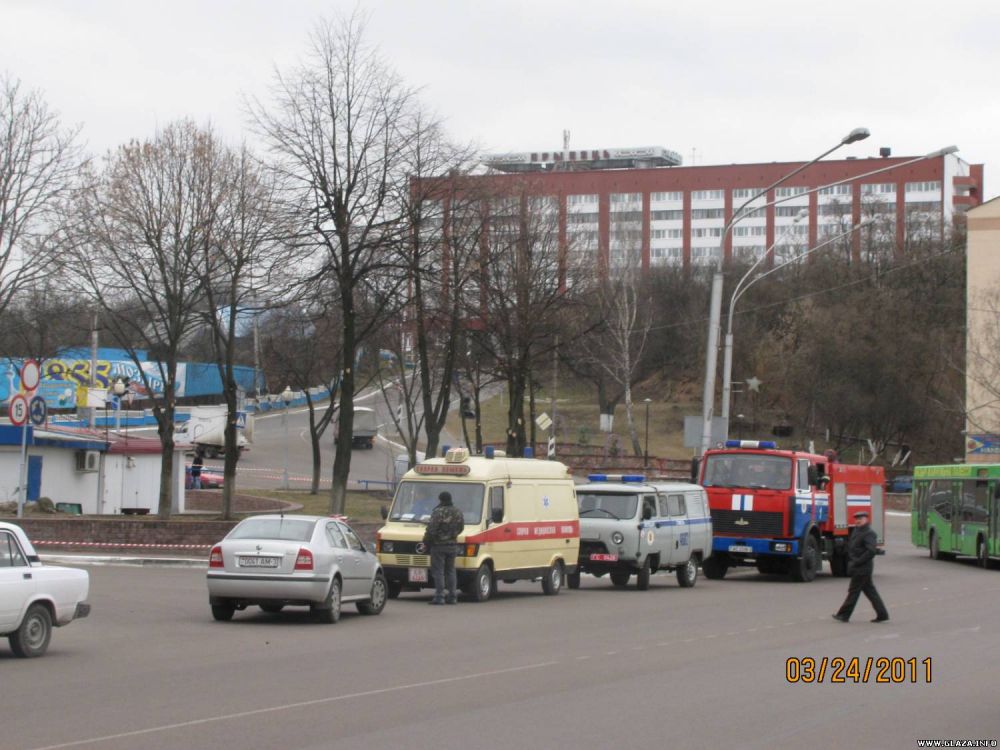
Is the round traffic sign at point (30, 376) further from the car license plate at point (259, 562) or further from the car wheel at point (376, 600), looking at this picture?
the car license plate at point (259, 562)

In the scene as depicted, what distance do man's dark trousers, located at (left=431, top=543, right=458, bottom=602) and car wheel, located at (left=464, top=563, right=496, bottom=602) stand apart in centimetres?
56

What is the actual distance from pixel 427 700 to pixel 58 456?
111 ft

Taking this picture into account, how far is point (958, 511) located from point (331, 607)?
2452 centimetres

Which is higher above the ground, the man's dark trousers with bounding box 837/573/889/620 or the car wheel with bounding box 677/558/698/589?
the man's dark trousers with bounding box 837/573/889/620

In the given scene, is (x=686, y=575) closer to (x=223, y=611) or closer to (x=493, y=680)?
(x=223, y=611)

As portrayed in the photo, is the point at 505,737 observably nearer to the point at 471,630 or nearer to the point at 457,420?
the point at 471,630

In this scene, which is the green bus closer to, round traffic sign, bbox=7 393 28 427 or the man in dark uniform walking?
the man in dark uniform walking

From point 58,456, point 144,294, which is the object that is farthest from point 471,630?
point 58,456

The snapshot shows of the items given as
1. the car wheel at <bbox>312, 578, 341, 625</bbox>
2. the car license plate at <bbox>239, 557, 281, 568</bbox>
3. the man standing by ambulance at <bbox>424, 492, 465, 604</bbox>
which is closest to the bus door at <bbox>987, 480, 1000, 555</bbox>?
the man standing by ambulance at <bbox>424, 492, 465, 604</bbox>

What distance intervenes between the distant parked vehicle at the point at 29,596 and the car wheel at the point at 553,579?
35.6ft

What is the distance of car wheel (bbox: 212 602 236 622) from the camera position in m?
A: 18.1

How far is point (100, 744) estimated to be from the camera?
29.3 ft

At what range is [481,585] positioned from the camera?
22.2m
